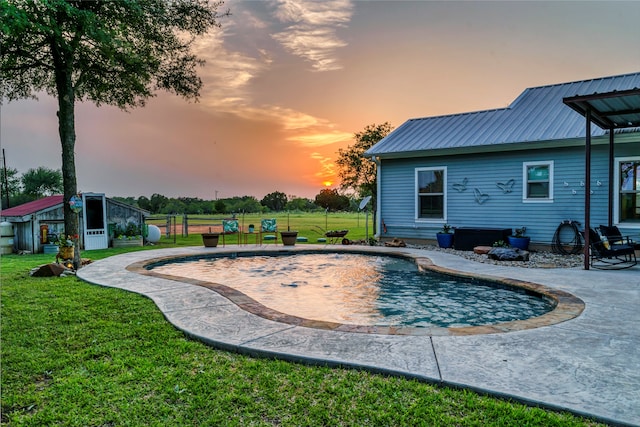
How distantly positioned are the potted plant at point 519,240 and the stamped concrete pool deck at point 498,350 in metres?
4.81

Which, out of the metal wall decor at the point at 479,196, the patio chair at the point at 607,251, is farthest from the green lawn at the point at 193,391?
the metal wall decor at the point at 479,196

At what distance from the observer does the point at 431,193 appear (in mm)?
11742

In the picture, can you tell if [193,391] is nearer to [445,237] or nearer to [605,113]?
[605,113]

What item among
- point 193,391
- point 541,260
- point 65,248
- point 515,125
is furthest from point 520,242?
point 65,248

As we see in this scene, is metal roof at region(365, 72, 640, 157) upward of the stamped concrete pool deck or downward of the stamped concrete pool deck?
upward

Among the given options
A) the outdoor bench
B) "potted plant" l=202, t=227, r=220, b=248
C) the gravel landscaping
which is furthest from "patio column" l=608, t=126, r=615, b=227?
"potted plant" l=202, t=227, r=220, b=248

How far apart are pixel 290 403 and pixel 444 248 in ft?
31.2

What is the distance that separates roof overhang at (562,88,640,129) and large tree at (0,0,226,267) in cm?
953

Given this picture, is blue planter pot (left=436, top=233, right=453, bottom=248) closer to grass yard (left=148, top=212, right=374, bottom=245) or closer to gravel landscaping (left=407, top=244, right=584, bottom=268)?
gravel landscaping (left=407, top=244, right=584, bottom=268)

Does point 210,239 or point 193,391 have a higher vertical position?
point 210,239

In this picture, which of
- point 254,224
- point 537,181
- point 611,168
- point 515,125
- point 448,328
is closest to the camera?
point 448,328

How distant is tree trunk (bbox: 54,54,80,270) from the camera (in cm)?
905

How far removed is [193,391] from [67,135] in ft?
30.2

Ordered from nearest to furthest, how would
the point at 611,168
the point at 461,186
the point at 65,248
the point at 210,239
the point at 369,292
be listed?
the point at 369,292, the point at 65,248, the point at 611,168, the point at 461,186, the point at 210,239
